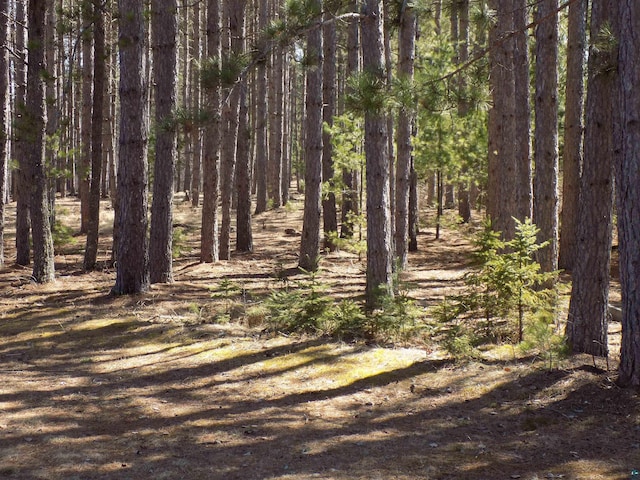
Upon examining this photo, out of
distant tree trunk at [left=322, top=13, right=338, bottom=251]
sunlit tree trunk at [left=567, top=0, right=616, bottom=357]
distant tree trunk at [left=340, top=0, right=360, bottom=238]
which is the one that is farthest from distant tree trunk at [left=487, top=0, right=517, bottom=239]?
sunlit tree trunk at [left=567, top=0, right=616, bottom=357]

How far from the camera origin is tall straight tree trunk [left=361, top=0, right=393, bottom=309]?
29.2 ft

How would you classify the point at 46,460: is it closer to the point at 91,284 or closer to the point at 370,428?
the point at 370,428

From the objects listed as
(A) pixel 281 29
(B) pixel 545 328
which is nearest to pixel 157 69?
(A) pixel 281 29

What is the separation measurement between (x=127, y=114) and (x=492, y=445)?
298 inches

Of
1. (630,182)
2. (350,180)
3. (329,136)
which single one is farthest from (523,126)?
(329,136)

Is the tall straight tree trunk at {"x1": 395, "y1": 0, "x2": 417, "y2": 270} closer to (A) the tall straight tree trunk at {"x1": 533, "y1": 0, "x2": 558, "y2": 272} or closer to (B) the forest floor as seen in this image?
(A) the tall straight tree trunk at {"x1": 533, "y1": 0, "x2": 558, "y2": 272}

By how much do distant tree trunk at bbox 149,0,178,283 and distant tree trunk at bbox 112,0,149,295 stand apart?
0.83 m

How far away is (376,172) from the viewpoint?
903cm

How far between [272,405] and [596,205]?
12.7 ft

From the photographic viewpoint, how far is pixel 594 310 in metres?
6.77

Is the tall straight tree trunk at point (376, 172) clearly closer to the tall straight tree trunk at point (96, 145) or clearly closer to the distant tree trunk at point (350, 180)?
the distant tree trunk at point (350, 180)

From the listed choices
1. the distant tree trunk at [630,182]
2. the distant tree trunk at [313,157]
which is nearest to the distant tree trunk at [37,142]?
the distant tree trunk at [313,157]

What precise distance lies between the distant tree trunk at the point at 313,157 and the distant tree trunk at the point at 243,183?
128 inches

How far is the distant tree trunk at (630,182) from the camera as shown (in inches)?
221
